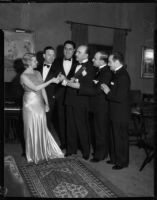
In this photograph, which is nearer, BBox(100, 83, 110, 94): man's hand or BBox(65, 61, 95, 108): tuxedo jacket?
BBox(100, 83, 110, 94): man's hand

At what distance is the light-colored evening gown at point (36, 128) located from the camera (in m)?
4.30

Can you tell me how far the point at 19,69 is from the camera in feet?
17.6

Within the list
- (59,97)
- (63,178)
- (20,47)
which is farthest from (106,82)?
(20,47)

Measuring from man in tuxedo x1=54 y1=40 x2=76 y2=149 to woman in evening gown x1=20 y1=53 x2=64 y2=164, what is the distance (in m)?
0.22

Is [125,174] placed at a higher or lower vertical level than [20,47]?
lower

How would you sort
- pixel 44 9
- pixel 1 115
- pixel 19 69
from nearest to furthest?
1. pixel 1 115
2. pixel 44 9
3. pixel 19 69

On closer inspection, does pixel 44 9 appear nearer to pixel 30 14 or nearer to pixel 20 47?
pixel 30 14

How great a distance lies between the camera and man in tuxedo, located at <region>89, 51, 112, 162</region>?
13.8ft

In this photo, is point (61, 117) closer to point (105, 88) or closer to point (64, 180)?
point (105, 88)

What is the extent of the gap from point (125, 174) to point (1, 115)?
234cm

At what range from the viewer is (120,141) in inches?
160

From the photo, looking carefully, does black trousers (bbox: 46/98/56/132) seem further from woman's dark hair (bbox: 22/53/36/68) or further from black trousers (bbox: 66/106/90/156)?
woman's dark hair (bbox: 22/53/36/68)

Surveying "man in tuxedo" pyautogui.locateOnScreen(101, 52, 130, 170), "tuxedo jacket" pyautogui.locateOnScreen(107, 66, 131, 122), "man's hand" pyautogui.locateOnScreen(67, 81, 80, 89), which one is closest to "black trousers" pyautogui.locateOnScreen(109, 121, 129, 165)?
"man in tuxedo" pyautogui.locateOnScreen(101, 52, 130, 170)

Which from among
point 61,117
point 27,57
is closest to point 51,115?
point 61,117
